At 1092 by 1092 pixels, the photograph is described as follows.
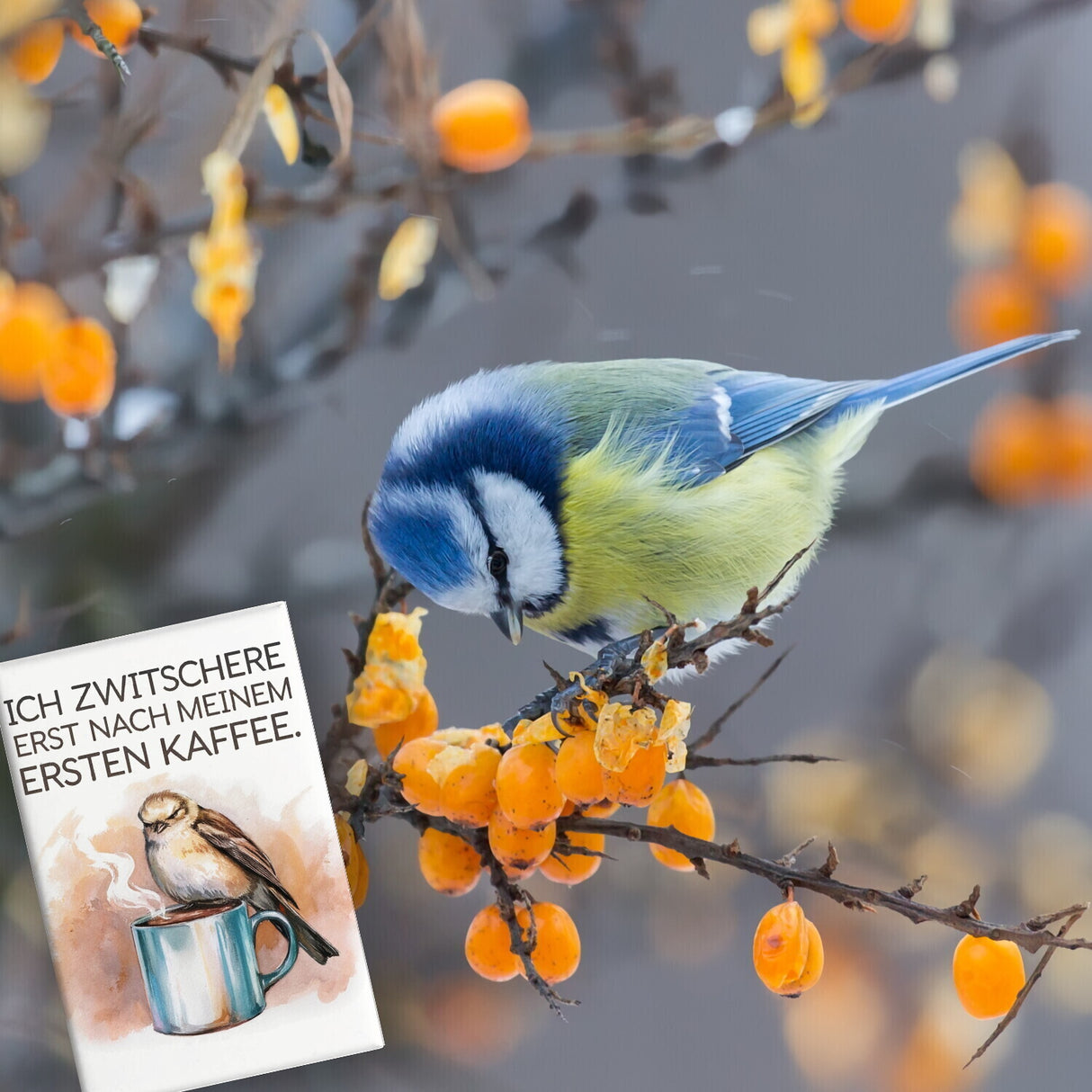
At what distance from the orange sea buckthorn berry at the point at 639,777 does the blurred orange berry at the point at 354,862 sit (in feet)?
0.71

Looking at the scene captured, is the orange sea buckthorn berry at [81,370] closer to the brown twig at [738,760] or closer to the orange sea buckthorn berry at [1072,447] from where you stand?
the brown twig at [738,760]

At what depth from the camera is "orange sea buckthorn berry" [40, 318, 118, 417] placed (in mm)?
750

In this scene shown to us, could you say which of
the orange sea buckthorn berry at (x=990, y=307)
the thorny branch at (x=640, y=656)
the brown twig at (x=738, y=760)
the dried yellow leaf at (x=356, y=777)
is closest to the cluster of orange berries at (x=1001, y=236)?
the orange sea buckthorn berry at (x=990, y=307)

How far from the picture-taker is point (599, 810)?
2.33 feet

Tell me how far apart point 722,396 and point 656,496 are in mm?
101

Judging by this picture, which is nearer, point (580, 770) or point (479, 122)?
point (580, 770)

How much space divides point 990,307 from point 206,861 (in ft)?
2.38

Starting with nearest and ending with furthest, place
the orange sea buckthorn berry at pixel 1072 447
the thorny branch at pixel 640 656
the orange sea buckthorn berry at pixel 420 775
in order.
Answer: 1. the thorny branch at pixel 640 656
2. the orange sea buckthorn berry at pixel 420 775
3. the orange sea buckthorn berry at pixel 1072 447

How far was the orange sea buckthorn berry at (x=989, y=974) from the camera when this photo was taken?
2.31ft

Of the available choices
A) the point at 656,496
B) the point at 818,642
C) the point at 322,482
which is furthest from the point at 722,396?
the point at 322,482

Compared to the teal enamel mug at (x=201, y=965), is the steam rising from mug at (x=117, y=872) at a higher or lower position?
higher

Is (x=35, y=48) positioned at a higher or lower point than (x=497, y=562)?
higher

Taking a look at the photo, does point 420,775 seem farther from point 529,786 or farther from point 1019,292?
point 1019,292

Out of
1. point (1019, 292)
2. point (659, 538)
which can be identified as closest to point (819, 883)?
point (659, 538)
